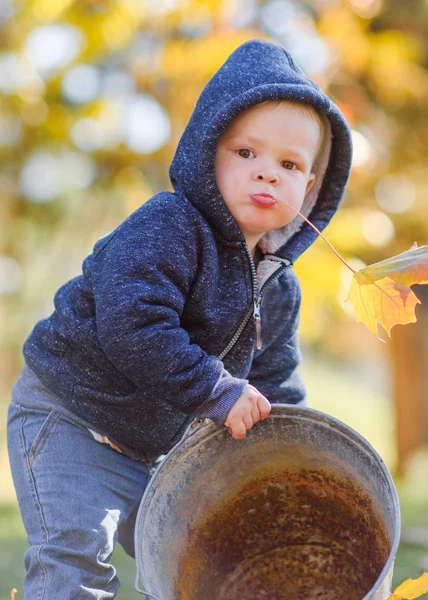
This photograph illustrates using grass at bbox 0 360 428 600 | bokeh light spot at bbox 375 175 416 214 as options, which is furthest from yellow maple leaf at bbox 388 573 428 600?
bokeh light spot at bbox 375 175 416 214

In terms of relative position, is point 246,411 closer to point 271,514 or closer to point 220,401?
point 220,401

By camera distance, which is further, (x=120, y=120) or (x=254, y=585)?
(x=120, y=120)

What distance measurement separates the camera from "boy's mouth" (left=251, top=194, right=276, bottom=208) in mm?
2066

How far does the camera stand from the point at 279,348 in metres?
2.40

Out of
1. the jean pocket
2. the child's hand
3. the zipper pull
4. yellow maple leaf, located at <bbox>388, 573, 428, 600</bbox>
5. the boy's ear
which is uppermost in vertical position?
the boy's ear

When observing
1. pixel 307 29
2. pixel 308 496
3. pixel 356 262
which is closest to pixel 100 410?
pixel 308 496

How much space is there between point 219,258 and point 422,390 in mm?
7416

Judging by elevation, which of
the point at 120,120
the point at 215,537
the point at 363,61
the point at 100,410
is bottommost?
the point at 215,537

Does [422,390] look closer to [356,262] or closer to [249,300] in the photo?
[356,262]

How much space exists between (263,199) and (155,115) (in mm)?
3436

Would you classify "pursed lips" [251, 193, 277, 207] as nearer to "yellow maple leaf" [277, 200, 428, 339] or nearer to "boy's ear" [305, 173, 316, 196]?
"yellow maple leaf" [277, 200, 428, 339]

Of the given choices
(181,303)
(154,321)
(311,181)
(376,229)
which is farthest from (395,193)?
(154,321)

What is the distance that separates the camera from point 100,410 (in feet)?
6.72

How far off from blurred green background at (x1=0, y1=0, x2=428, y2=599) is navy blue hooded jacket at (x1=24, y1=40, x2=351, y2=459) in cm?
118
